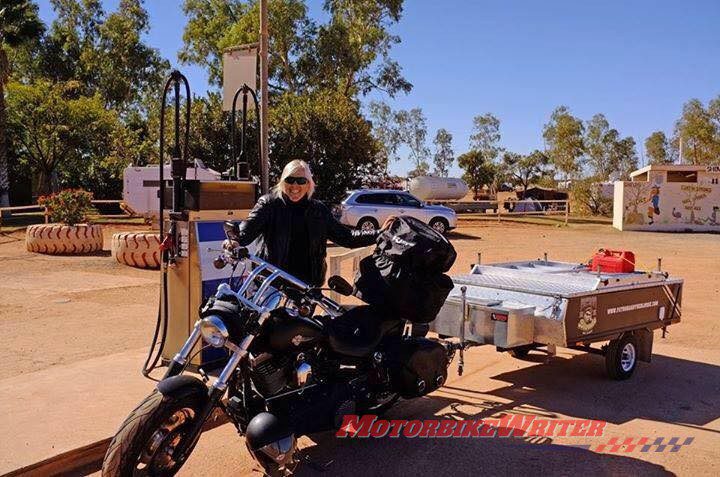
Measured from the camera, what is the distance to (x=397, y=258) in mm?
4664

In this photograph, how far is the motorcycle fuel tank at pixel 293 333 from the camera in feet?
13.3

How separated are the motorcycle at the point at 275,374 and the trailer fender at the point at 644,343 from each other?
274 centimetres

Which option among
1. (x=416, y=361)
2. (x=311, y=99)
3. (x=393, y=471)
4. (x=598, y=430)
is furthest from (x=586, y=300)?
(x=311, y=99)

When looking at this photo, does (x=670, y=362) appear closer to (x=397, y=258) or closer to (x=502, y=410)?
(x=502, y=410)

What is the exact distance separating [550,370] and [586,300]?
1426 mm

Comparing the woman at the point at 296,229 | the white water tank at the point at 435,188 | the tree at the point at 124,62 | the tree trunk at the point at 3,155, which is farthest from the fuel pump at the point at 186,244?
the tree at the point at 124,62

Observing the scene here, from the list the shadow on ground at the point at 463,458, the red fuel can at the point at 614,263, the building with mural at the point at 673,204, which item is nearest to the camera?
the shadow on ground at the point at 463,458

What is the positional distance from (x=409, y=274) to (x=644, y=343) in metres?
3.36

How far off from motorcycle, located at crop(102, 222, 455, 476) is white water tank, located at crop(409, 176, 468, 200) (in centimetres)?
3873

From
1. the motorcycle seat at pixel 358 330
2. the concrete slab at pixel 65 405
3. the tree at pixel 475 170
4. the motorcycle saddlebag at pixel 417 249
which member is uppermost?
the tree at pixel 475 170

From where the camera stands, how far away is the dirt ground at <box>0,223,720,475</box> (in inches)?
185

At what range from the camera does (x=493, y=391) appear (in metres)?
6.36

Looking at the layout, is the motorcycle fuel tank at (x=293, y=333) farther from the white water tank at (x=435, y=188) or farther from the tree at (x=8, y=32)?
the white water tank at (x=435, y=188)

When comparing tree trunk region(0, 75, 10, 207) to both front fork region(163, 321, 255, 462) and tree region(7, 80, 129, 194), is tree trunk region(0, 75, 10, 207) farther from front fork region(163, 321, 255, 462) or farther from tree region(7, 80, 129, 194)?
front fork region(163, 321, 255, 462)
